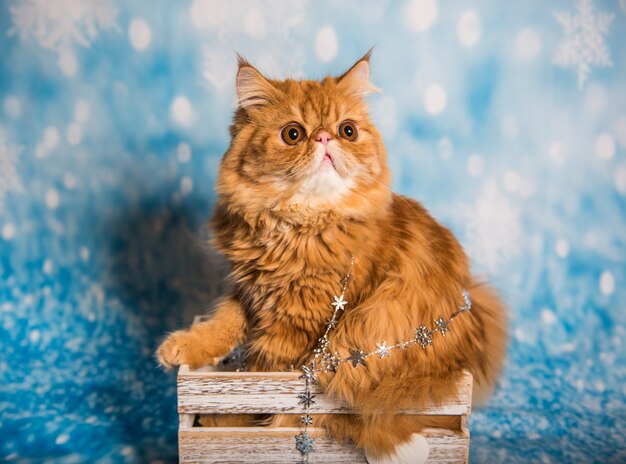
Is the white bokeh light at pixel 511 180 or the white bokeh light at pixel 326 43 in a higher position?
the white bokeh light at pixel 326 43

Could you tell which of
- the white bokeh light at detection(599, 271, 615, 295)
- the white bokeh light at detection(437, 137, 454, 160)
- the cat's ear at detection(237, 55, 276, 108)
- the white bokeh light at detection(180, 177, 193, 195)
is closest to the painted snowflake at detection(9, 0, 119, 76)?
the white bokeh light at detection(180, 177, 193, 195)

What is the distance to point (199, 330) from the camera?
188 cm

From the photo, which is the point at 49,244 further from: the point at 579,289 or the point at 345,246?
the point at 579,289

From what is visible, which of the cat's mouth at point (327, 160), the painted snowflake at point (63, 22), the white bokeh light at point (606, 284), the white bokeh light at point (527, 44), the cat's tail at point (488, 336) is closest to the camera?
the cat's mouth at point (327, 160)

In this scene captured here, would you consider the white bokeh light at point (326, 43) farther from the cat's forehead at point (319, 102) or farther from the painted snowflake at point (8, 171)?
the painted snowflake at point (8, 171)

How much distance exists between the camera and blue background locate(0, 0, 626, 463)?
8.06ft

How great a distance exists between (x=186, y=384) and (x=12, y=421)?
80cm

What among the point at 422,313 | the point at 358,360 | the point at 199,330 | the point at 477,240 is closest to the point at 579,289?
the point at 477,240

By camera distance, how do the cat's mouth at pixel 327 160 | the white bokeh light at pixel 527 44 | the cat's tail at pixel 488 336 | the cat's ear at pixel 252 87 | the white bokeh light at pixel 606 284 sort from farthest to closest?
the white bokeh light at pixel 606 284, the white bokeh light at pixel 527 44, the cat's tail at pixel 488 336, the cat's ear at pixel 252 87, the cat's mouth at pixel 327 160

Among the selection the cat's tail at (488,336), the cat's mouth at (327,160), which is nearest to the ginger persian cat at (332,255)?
the cat's mouth at (327,160)

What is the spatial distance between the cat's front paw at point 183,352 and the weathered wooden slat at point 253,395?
0.25 feet

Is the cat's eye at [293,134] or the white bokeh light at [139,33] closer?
the cat's eye at [293,134]

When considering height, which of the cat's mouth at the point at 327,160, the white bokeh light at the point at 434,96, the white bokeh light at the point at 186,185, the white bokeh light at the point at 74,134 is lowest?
the white bokeh light at the point at 186,185

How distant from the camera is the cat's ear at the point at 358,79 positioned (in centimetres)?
177
